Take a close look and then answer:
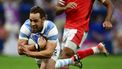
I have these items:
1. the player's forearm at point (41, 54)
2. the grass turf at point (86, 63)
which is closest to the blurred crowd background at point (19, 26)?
the grass turf at point (86, 63)

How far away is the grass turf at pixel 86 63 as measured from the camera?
19.7 meters

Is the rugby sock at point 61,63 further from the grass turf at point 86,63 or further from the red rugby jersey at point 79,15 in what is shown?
the grass turf at point 86,63

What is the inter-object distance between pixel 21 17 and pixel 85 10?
30.0 feet

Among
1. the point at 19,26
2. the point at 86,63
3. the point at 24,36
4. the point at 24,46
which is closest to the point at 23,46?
the point at 24,46

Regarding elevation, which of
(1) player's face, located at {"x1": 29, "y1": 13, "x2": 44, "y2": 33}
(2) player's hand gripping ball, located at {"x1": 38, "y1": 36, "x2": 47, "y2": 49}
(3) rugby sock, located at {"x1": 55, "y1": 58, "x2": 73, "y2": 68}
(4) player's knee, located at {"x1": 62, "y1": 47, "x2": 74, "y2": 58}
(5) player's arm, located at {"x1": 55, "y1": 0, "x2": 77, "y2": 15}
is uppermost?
(5) player's arm, located at {"x1": 55, "y1": 0, "x2": 77, "y2": 15}

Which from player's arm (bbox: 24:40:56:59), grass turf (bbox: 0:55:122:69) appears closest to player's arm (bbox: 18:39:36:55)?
player's arm (bbox: 24:40:56:59)

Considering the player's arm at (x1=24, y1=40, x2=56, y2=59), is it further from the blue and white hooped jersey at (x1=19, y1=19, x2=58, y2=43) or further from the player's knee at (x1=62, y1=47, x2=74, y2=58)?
the player's knee at (x1=62, y1=47, x2=74, y2=58)

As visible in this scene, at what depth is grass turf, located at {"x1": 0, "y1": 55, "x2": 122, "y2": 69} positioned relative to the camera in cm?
1969

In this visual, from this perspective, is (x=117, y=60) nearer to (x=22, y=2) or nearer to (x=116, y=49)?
(x=116, y=49)

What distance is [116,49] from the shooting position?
918 inches

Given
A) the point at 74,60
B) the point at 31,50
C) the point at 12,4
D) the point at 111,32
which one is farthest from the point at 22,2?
the point at 31,50

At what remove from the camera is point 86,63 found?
820 inches

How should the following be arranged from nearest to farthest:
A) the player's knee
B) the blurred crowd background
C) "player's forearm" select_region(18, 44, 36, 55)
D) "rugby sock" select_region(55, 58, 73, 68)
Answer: "player's forearm" select_region(18, 44, 36, 55)
"rugby sock" select_region(55, 58, 73, 68)
the player's knee
the blurred crowd background

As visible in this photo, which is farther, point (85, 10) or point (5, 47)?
point (5, 47)
